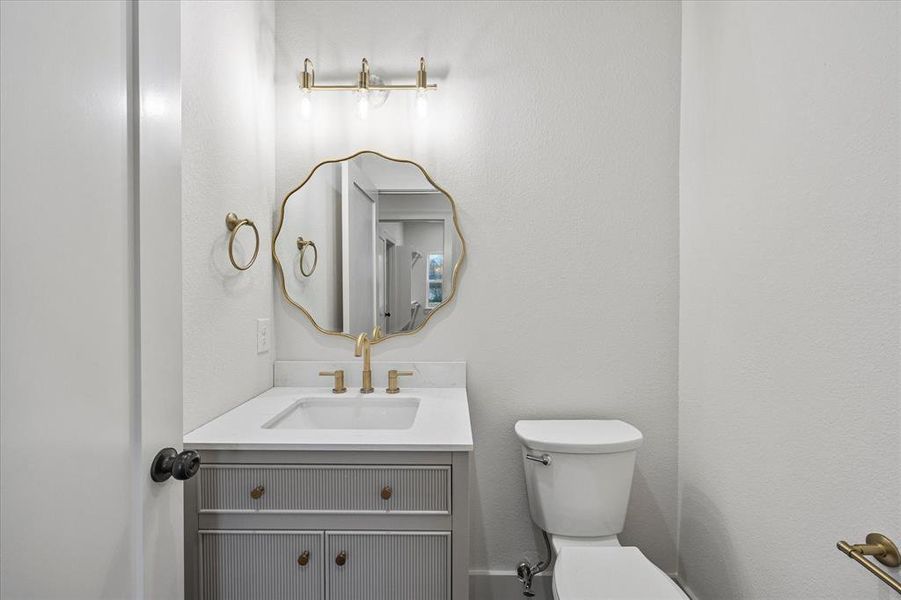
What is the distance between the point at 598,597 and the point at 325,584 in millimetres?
673

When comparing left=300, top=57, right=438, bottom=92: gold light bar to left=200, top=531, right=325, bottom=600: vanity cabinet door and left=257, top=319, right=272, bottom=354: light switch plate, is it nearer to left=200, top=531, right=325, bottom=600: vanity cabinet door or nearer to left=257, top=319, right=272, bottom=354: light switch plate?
left=257, top=319, right=272, bottom=354: light switch plate

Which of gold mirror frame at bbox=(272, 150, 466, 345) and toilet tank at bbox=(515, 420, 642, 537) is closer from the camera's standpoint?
toilet tank at bbox=(515, 420, 642, 537)

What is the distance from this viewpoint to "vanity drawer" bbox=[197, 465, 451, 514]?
1.20m

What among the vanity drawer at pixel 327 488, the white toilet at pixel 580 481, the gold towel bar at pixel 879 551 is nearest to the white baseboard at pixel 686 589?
the white toilet at pixel 580 481

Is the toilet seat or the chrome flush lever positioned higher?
the chrome flush lever

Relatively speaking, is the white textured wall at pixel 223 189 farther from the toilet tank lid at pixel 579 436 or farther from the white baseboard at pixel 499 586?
Result: the white baseboard at pixel 499 586

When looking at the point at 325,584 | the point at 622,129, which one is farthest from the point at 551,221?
the point at 325,584

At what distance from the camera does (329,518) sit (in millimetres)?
1202

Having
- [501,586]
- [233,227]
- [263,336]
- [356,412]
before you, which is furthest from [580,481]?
[233,227]

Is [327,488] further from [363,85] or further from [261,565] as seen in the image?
[363,85]

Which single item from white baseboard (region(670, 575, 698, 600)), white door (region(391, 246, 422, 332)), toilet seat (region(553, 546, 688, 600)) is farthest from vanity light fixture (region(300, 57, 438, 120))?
white baseboard (region(670, 575, 698, 600))

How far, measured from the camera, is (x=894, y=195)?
0.95 m

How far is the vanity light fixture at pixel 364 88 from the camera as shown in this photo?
6.01ft

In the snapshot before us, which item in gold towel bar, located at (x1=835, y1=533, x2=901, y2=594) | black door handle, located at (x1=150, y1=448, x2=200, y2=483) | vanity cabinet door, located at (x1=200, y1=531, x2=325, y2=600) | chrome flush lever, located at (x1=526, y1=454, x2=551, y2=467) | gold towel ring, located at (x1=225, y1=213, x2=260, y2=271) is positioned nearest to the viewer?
black door handle, located at (x1=150, y1=448, x2=200, y2=483)
